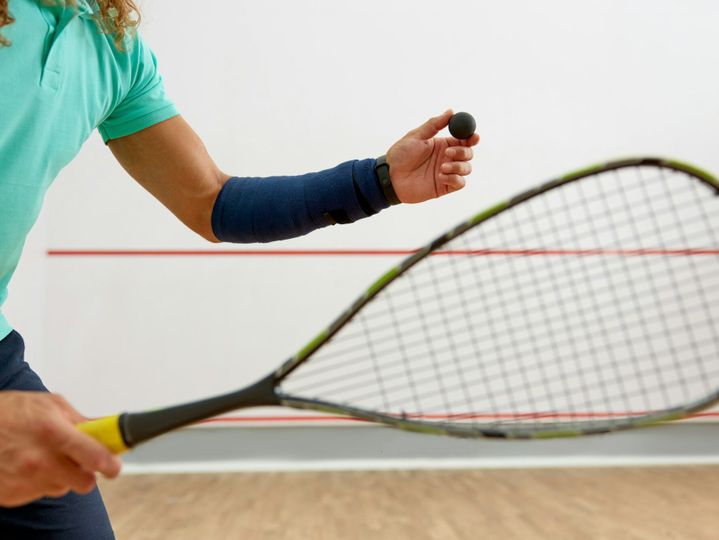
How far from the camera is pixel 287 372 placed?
64cm

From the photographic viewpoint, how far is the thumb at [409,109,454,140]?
0.80 metres

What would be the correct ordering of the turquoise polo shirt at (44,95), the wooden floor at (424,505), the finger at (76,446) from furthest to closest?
the wooden floor at (424,505)
the turquoise polo shirt at (44,95)
the finger at (76,446)

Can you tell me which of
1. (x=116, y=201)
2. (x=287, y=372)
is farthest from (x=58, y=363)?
(x=287, y=372)

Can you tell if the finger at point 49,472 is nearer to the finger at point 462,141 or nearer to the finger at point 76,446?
the finger at point 76,446

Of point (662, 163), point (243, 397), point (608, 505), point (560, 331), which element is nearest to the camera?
point (243, 397)

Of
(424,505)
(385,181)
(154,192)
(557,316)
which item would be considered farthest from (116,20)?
(557,316)

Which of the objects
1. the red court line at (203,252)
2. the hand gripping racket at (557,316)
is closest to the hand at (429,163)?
the hand gripping racket at (557,316)

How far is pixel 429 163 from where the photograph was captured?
2.72ft

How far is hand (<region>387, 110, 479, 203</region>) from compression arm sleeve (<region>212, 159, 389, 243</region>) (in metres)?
0.03

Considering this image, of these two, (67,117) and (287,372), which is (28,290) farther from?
(287,372)

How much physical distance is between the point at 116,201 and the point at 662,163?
1.85 meters

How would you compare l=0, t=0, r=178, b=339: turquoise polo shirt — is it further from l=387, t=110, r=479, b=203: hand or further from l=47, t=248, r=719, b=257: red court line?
l=47, t=248, r=719, b=257: red court line

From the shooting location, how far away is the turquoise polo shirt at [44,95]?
66 cm

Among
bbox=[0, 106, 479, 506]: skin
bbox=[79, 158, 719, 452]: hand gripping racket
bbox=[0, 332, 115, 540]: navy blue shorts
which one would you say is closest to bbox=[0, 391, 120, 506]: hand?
bbox=[0, 106, 479, 506]: skin
